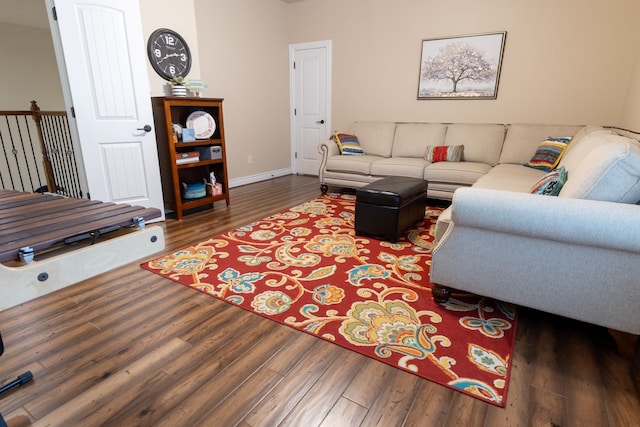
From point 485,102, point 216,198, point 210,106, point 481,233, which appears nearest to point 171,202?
point 216,198

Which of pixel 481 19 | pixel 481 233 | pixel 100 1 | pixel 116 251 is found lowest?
pixel 481 233

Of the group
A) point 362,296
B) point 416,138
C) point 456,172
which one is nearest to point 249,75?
point 416,138

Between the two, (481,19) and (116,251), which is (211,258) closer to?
(116,251)

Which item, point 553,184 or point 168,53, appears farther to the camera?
point 168,53

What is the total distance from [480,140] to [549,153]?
846 mm

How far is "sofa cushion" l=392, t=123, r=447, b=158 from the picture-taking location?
171 inches

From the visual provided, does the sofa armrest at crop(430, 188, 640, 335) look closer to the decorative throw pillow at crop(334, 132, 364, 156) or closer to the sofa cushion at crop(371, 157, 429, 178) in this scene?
the sofa cushion at crop(371, 157, 429, 178)

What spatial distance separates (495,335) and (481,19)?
402 centimetres

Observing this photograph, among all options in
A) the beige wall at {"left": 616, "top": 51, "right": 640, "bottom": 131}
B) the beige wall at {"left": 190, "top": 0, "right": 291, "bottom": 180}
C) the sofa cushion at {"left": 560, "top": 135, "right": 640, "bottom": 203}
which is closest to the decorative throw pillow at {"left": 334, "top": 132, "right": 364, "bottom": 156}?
the beige wall at {"left": 190, "top": 0, "right": 291, "bottom": 180}

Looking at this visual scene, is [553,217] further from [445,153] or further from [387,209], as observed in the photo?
[445,153]

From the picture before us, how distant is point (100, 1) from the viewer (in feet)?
9.33

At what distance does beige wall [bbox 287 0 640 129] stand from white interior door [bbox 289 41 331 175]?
150 millimetres

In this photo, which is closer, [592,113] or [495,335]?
[495,335]

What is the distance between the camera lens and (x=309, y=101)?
5.69 m
